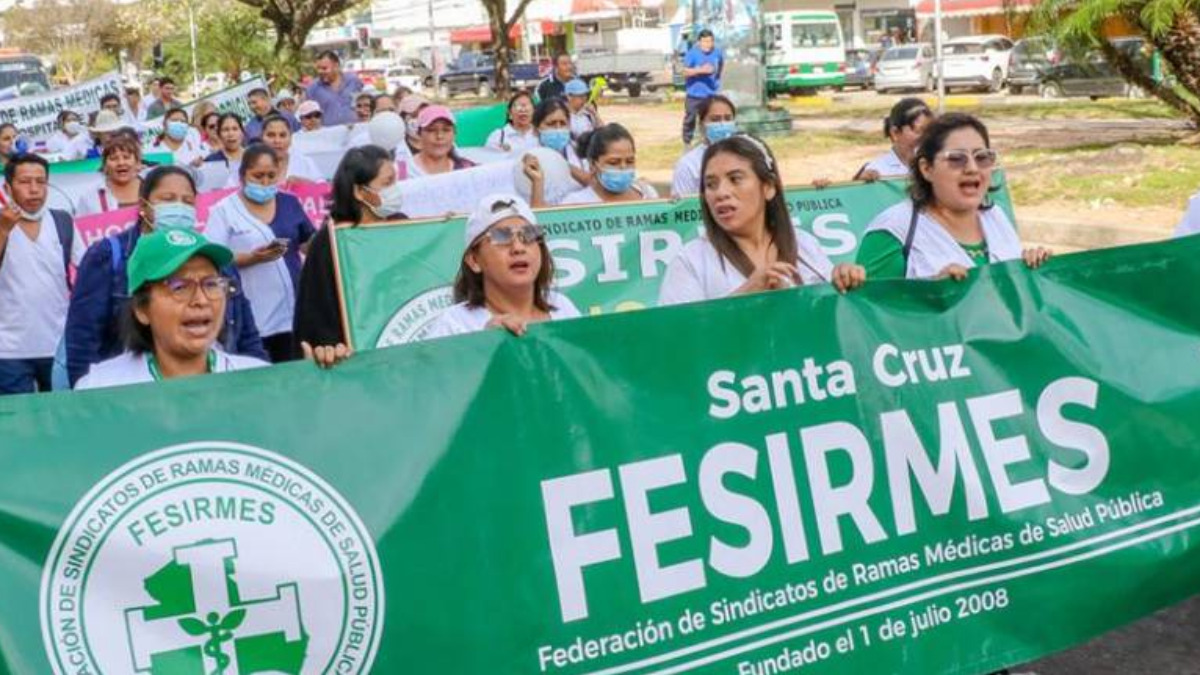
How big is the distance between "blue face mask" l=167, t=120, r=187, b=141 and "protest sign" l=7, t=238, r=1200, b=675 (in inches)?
475


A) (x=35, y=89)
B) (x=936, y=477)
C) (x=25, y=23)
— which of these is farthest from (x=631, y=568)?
(x=25, y=23)

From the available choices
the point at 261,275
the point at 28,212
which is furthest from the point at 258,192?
the point at 28,212

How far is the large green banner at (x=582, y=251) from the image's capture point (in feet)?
20.8

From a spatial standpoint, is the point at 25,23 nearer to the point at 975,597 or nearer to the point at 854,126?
the point at 854,126

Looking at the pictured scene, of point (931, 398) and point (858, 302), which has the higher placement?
point (858, 302)

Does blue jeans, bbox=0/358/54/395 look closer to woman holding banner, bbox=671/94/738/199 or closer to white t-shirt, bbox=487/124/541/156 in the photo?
woman holding banner, bbox=671/94/738/199

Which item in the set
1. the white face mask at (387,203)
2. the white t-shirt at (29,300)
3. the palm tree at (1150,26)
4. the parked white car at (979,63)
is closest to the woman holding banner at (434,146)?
the white face mask at (387,203)

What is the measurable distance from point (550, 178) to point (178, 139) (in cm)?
829

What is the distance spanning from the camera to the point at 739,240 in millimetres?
4680

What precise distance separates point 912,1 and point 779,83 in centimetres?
2189

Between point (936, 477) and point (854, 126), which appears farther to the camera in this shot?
point (854, 126)

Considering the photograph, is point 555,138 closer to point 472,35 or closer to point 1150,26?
point 1150,26

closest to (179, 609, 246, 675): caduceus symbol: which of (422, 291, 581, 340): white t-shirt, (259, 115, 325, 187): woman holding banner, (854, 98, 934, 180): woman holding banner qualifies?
(422, 291, 581, 340): white t-shirt

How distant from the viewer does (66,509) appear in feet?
10.4
